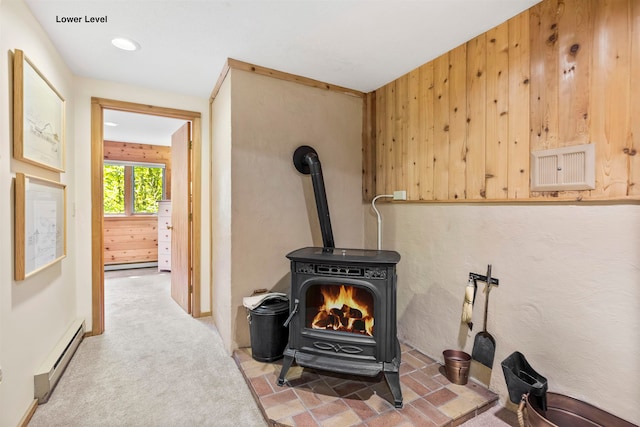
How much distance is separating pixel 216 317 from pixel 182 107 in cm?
215

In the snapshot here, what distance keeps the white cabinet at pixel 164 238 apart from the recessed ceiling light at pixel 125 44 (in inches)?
147

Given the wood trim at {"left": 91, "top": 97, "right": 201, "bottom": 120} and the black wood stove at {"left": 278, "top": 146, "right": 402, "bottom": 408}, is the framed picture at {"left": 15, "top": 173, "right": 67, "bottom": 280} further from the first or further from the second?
the black wood stove at {"left": 278, "top": 146, "right": 402, "bottom": 408}

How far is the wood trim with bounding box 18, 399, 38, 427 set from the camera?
163 cm

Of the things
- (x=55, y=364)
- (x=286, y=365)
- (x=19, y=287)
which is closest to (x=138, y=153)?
(x=55, y=364)

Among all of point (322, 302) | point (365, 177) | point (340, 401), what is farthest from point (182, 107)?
point (340, 401)

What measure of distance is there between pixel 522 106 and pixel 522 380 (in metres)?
1.50

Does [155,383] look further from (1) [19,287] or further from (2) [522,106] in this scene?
(2) [522,106]

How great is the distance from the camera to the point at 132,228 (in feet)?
19.4

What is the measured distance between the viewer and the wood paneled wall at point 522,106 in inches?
56.0

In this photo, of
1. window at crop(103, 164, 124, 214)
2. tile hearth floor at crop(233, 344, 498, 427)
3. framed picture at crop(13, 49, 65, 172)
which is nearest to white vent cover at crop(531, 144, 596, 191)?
tile hearth floor at crop(233, 344, 498, 427)

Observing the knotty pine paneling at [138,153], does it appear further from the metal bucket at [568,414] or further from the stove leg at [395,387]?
the metal bucket at [568,414]

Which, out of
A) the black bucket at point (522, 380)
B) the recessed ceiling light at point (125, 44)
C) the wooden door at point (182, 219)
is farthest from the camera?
the wooden door at point (182, 219)

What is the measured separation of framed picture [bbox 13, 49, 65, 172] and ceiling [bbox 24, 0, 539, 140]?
1.29 feet

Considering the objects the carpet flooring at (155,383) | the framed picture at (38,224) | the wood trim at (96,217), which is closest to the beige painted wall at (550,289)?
the carpet flooring at (155,383)
